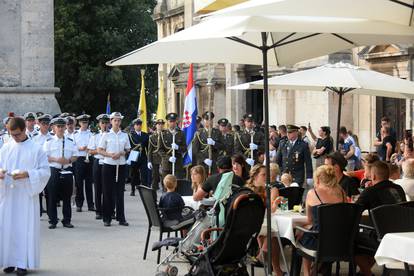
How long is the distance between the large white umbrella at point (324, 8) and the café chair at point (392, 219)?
190cm

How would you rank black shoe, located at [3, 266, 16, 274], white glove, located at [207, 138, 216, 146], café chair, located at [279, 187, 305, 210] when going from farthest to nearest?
1. white glove, located at [207, 138, 216, 146]
2. café chair, located at [279, 187, 305, 210]
3. black shoe, located at [3, 266, 16, 274]

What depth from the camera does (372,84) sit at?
13.4 metres

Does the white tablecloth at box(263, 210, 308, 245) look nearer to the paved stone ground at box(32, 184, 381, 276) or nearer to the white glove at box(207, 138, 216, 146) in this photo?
the paved stone ground at box(32, 184, 381, 276)

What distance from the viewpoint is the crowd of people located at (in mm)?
10273

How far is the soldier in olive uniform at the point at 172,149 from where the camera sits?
20188mm

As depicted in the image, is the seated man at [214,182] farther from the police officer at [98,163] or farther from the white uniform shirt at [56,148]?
the police officer at [98,163]

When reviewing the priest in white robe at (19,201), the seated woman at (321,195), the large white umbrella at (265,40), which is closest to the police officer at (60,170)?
the priest in white robe at (19,201)

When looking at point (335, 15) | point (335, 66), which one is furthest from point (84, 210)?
point (335, 15)

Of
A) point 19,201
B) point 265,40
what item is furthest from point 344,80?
point 19,201

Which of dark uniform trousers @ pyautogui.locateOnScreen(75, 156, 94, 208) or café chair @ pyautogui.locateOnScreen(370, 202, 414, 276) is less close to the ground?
café chair @ pyautogui.locateOnScreen(370, 202, 414, 276)

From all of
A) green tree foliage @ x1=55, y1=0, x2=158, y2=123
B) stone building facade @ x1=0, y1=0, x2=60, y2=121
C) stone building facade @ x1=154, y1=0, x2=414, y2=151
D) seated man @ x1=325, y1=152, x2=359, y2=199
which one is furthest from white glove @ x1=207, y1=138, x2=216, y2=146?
green tree foliage @ x1=55, y1=0, x2=158, y2=123

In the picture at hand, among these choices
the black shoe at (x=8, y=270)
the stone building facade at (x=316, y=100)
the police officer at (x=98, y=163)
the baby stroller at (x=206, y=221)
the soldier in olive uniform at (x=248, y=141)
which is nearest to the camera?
the baby stroller at (x=206, y=221)

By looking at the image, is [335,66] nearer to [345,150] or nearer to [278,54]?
[278,54]

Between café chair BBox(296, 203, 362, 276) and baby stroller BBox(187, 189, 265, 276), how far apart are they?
1.89 ft
